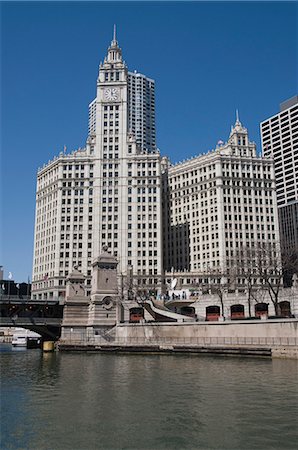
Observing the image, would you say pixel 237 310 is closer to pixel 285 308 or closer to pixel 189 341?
pixel 285 308

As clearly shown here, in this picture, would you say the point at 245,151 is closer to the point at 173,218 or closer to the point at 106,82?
the point at 173,218

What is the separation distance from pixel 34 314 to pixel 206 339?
6872cm

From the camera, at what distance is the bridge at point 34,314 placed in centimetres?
11012

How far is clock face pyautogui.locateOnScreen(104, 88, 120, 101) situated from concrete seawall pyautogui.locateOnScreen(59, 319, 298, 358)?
11535 cm

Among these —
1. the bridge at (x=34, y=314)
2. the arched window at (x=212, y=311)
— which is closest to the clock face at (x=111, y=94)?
the bridge at (x=34, y=314)

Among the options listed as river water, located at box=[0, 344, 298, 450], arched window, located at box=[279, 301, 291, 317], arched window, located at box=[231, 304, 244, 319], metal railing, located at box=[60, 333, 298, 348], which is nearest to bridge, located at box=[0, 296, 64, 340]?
metal railing, located at box=[60, 333, 298, 348]

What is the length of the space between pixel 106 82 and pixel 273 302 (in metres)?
129

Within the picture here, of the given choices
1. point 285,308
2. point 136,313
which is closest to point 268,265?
point 285,308

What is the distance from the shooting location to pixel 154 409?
31.8 metres

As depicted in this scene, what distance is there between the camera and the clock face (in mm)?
184750

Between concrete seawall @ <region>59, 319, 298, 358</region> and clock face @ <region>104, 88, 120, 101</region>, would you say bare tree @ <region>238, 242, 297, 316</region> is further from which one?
clock face @ <region>104, 88, 120, 101</region>

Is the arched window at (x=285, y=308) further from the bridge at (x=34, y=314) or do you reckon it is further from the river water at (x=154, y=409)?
the bridge at (x=34, y=314)

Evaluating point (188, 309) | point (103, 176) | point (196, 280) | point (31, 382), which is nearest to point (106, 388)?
point (31, 382)

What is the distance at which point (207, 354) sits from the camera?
235ft
